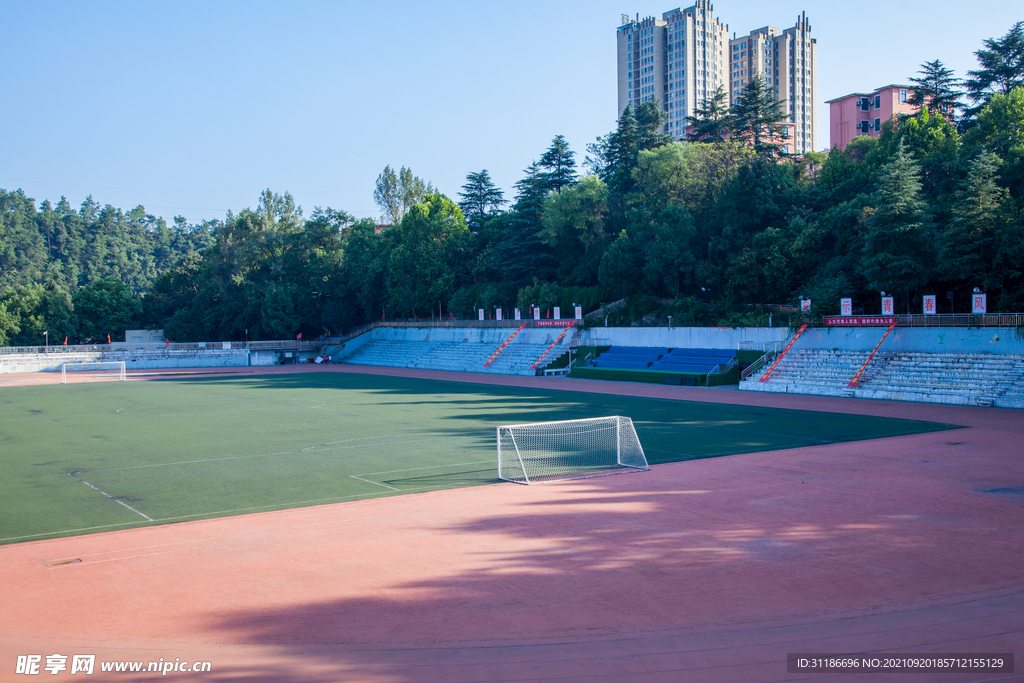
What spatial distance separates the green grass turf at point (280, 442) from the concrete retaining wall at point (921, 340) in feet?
32.7

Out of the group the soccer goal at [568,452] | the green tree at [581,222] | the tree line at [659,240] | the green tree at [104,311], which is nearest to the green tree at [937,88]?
the tree line at [659,240]

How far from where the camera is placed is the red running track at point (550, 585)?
765 cm

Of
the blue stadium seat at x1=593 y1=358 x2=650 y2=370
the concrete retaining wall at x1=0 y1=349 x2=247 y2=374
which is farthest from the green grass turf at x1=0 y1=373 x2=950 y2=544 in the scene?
the concrete retaining wall at x1=0 y1=349 x2=247 y2=374

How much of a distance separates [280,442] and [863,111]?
3429 inches

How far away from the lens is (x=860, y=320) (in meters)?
37.6

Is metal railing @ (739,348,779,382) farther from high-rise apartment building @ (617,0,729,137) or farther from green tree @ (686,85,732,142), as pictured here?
high-rise apartment building @ (617,0,729,137)

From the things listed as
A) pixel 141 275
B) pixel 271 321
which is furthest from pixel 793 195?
pixel 141 275

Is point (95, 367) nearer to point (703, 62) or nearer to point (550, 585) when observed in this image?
point (550, 585)

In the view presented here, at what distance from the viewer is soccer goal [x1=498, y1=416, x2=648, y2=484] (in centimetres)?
1783

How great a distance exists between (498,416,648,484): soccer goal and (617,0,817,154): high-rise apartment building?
14006 centimetres

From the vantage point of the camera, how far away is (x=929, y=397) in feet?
103

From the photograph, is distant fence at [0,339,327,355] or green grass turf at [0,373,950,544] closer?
green grass turf at [0,373,950,544]

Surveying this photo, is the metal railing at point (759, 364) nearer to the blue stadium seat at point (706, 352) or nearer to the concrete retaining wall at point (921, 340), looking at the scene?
the concrete retaining wall at point (921, 340)

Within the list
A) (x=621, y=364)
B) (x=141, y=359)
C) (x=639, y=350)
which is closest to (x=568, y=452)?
(x=621, y=364)
